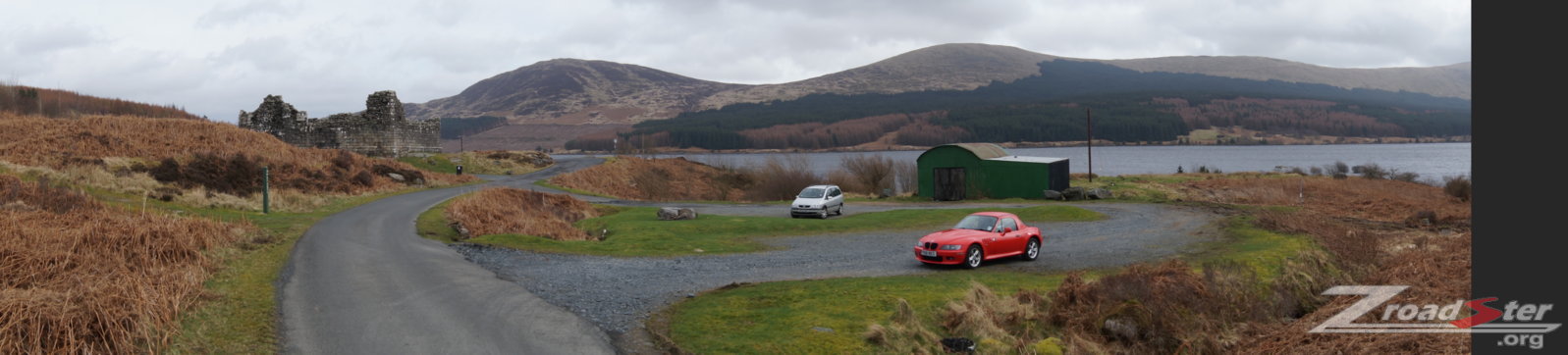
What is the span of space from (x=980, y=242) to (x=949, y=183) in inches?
1153

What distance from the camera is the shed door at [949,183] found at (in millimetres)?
46938

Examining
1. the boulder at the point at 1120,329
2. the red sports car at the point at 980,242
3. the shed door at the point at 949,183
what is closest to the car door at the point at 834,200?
the shed door at the point at 949,183

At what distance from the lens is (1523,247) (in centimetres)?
947

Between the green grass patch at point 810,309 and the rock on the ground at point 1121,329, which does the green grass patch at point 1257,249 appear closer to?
the green grass patch at point 810,309

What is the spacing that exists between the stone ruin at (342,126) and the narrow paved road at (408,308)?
138 ft

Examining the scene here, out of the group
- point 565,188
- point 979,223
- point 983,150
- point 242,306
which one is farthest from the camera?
point 565,188

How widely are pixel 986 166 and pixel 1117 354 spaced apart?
35478mm

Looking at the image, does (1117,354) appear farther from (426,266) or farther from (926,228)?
(926,228)

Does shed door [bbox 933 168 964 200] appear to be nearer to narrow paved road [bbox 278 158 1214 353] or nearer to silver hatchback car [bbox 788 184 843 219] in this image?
silver hatchback car [bbox 788 184 843 219]

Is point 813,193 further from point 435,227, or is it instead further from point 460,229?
point 435,227

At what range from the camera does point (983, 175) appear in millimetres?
46656

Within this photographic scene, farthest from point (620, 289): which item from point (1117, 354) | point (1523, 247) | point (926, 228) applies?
point (926, 228)

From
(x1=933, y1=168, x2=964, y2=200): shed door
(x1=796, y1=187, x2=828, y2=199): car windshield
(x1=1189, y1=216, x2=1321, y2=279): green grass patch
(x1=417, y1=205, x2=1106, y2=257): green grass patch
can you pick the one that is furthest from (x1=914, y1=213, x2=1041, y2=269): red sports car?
(x1=933, y1=168, x2=964, y2=200): shed door

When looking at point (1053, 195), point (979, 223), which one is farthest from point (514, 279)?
point (1053, 195)
